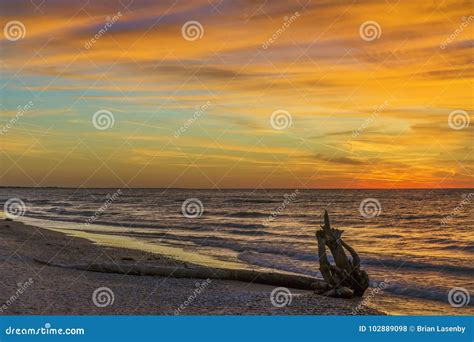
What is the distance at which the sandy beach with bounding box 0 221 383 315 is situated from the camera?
1343 cm

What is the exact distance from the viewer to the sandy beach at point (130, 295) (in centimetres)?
1343

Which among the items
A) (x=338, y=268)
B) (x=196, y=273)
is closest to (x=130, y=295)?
(x=196, y=273)

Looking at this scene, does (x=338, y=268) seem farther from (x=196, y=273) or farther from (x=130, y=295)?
(x=130, y=295)

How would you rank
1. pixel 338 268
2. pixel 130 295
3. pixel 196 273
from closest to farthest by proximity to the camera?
pixel 130 295 → pixel 338 268 → pixel 196 273

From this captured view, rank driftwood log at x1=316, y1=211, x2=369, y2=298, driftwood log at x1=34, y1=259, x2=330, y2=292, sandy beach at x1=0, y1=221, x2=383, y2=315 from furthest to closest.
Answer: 1. driftwood log at x1=34, y1=259, x2=330, y2=292
2. driftwood log at x1=316, y1=211, x2=369, y2=298
3. sandy beach at x1=0, y1=221, x2=383, y2=315

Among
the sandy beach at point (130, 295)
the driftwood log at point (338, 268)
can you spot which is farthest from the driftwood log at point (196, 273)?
the driftwood log at point (338, 268)

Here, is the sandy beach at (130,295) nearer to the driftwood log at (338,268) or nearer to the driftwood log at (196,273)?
the driftwood log at (196,273)

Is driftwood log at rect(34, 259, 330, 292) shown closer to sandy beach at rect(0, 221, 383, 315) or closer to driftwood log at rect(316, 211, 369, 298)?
sandy beach at rect(0, 221, 383, 315)

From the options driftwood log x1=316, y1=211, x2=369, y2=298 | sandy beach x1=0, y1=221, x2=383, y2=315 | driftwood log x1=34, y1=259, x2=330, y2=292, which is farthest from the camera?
driftwood log x1=34, y1=259, x2=330, y2=292

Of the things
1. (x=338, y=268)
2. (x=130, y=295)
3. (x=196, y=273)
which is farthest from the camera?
(x=196, y=273)

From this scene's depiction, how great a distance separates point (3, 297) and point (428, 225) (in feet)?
160

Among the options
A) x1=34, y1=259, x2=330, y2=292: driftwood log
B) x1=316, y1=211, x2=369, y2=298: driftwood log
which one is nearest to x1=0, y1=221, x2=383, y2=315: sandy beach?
x1=34, y1=259, x2=330, y2=292: driftwood log

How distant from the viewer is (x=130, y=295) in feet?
51.3

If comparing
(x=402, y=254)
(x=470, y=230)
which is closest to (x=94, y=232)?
(x=402, y=254)
